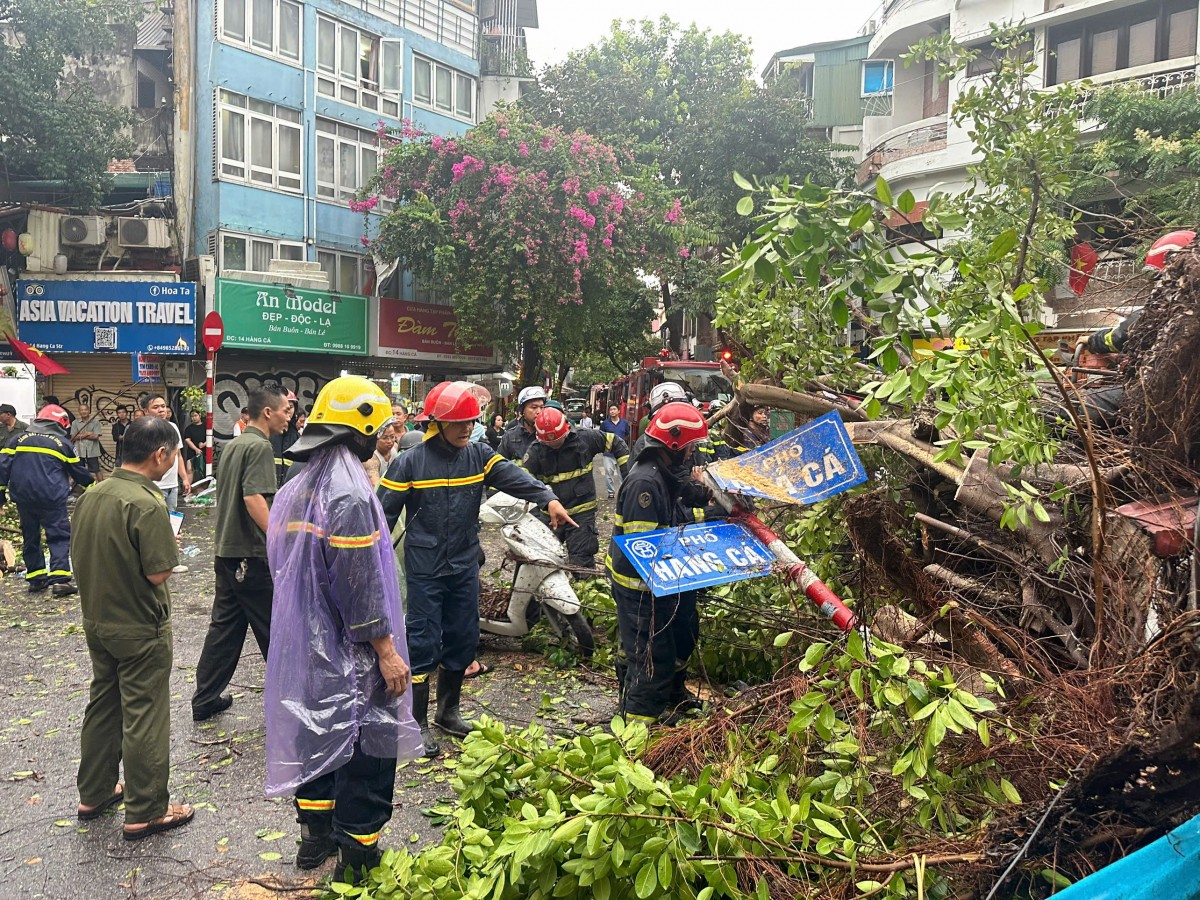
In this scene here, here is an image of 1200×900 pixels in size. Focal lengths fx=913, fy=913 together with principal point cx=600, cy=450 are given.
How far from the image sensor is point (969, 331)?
291cm

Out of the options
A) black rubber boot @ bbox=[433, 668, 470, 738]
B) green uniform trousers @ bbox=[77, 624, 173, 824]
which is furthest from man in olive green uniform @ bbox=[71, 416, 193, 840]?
black rubber boot @ bbox=[433, 668, 470, 738]

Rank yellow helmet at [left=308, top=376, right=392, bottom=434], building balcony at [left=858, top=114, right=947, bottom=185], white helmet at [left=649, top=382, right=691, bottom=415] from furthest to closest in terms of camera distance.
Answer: building balcony at [left=858, top=114, right=947, bottom=185]
white helmet at [left=649, top=382, right=691, bottom=415]
yellow helmet at [left=308, top=376, right=392, bottom=434]

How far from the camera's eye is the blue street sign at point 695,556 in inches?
163

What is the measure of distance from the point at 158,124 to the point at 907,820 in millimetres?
21885

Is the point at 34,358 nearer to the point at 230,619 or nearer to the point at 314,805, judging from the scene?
the point at 230,619

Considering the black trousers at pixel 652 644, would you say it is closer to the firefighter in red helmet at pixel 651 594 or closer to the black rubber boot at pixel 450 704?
the firefighter in red helmet at pixel 651 594

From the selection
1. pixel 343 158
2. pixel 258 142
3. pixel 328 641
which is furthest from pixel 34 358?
pixel 328 641

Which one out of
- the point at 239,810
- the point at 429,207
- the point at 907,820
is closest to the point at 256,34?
the point at 429,207

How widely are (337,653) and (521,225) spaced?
51.6 feet

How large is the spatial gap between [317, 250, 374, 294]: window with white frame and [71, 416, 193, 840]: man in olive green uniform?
1773 centimetres

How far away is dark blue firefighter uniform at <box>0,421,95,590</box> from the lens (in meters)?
8.25

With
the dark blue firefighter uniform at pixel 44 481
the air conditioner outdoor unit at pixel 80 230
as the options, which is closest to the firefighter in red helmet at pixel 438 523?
the dark blue firefighter uniform at pixel 44 481

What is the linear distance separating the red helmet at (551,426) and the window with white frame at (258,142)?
14.1 metres

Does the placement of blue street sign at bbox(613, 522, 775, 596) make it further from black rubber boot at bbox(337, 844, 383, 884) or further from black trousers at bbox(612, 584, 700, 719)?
black rubber boot at bbox(337, 844, 383, 884)
